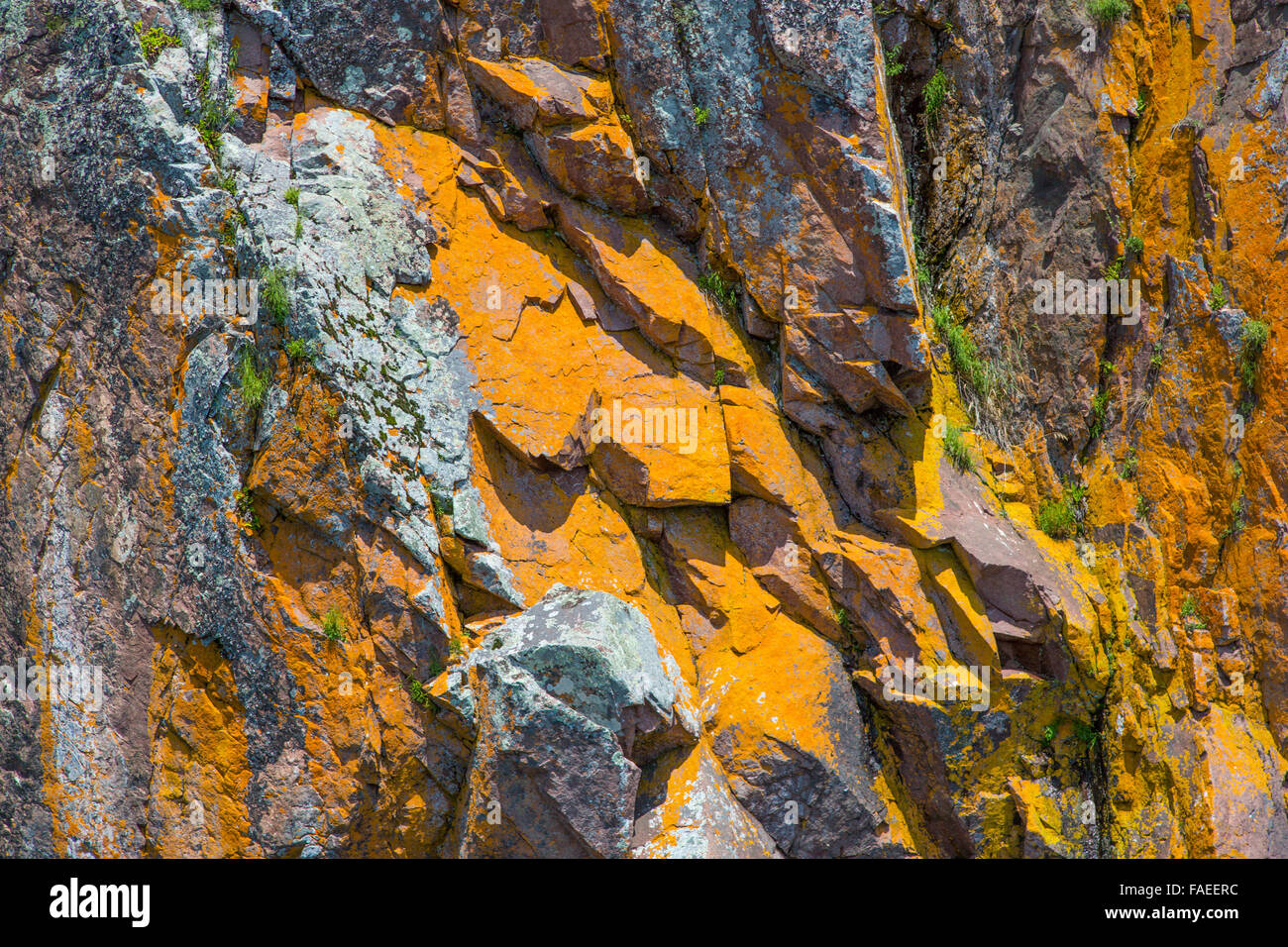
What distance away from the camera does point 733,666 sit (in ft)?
27.4

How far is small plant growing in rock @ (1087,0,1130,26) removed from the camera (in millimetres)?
9336

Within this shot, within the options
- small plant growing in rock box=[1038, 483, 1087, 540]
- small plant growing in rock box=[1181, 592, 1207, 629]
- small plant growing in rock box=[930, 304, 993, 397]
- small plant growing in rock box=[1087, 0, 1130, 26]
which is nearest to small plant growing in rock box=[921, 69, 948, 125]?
small plant growing in rock box=[1087, 0, 1130, 26]

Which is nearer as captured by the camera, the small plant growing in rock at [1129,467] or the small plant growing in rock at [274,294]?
the small plant growing in rock at [274,294]

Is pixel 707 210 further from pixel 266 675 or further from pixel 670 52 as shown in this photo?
pixel 266 675

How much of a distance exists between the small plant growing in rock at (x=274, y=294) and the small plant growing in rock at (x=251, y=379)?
1.34 ft

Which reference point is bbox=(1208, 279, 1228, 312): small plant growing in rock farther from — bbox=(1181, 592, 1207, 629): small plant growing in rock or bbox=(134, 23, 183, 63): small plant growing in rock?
bbox=(134, 23, 183, 63): small plant growing in rock

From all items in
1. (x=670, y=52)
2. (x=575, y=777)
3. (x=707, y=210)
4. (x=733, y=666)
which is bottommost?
(x=575, y=777)

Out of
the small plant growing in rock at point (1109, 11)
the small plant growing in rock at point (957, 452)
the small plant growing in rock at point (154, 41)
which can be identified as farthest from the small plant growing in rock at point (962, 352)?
the small plant growing in rock at point (154, 41)

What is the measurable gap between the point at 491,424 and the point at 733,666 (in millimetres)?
3235

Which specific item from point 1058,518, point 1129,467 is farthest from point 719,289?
point 1129,467

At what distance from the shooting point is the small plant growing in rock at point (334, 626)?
756 cm

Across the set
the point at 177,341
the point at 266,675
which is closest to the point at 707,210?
the point at 177,341

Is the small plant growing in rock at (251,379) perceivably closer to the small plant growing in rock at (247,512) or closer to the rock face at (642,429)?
the rock face at (642,429)

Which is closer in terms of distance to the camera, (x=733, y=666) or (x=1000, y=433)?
(x=733, y=666)
